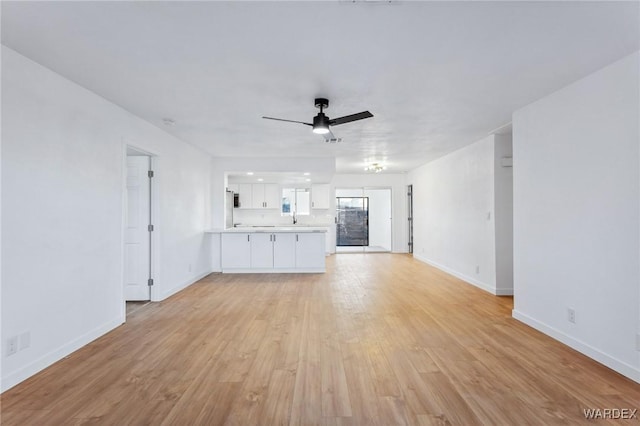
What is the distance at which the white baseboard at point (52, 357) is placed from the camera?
2350 millimetres

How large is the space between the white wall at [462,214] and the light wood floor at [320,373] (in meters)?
1.24

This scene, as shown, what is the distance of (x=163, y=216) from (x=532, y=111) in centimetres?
501

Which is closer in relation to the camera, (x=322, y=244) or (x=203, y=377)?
(x=203, y=377)

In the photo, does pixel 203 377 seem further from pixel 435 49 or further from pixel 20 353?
pixel 435 49

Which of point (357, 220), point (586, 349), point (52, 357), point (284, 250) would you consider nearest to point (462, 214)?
point (586, 349)

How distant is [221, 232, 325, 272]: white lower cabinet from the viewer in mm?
6715

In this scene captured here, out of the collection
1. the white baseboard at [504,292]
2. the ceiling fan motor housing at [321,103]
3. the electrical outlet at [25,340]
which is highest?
the ceiling fan motor housing at [321,103]

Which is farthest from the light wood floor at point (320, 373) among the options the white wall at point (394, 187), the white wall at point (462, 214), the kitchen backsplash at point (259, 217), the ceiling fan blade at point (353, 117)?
the white wall at point (394, 187)

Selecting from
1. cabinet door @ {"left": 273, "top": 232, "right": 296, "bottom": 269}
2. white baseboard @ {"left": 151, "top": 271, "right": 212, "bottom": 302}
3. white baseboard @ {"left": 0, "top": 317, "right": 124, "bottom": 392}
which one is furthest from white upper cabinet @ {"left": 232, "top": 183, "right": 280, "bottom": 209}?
white baseboard @ {"left": 0, "top": 317, "right": 124, "bottom": 392}

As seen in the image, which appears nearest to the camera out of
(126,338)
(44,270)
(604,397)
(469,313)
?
(604,397)

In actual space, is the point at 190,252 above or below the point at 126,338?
above

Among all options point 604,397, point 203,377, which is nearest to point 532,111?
point 604,397

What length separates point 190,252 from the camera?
19.0 feet

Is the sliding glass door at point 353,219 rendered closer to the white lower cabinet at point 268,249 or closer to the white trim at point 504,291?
the white lower cabinet at point 268,249
